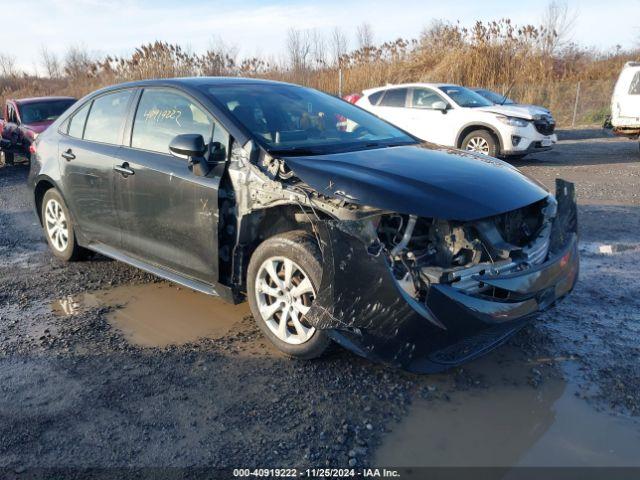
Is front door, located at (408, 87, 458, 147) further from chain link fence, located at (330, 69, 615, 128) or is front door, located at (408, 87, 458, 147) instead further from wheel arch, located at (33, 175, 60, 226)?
chain link fence, located at (330, 69, 615, 128)

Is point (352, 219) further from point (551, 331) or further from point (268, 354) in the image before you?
point (551, 331)

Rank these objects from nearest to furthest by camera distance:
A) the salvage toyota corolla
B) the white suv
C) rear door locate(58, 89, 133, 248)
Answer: the salvage toyota corolla → rear door locate(58, 89, 133, 248) → the white suv

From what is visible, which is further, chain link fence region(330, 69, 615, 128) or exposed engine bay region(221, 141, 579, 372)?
chain link fence region(330, 69, 615, 128)

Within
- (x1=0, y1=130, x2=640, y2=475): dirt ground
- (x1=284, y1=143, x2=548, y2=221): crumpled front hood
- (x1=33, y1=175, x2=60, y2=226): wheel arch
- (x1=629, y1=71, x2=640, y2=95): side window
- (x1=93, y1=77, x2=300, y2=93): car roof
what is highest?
(x1=629, y1=71, x2=640, y2=95): side window

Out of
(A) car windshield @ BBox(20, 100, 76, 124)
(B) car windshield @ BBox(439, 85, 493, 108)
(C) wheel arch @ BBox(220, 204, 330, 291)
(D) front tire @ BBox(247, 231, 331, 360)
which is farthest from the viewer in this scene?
(A) car windshield @ BBox(20, 100, 76, 124)

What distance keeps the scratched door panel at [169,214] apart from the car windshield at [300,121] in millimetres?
529

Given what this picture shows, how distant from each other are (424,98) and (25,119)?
29.4ft

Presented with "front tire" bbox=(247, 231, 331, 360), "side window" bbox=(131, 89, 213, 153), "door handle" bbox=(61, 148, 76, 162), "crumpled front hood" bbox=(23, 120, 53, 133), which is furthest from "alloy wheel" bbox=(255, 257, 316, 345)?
"crumpled front hood" bbox=(23, 120, 53, 133)

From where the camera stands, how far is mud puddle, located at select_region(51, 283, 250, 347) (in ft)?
13.2

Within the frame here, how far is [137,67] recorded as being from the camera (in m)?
20.8

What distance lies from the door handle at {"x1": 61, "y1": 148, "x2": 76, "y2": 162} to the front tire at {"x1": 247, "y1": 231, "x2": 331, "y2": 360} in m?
2.43

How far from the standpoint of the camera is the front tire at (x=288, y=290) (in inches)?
130

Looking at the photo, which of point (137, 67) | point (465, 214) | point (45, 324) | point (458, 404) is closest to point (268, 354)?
point (458, 404)

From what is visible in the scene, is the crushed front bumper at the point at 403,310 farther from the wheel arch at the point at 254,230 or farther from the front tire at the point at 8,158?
the front tire at the point at 8,158
